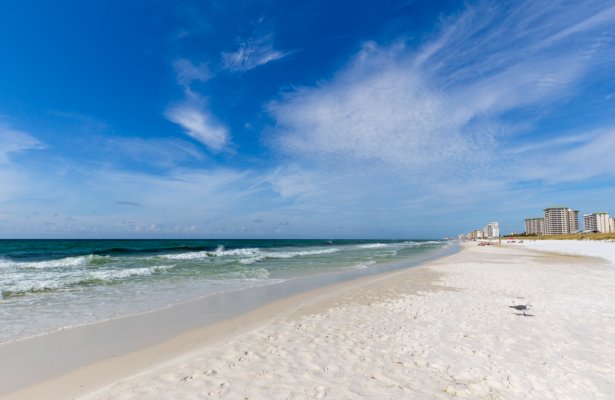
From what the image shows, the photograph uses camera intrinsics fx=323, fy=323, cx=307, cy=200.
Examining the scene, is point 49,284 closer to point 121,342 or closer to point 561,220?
point 121,342

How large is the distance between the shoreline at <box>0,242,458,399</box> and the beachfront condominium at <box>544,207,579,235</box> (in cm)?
15334

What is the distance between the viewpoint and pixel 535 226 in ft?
489

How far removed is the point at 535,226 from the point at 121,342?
589ft

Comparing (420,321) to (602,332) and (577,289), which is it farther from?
(577,289)

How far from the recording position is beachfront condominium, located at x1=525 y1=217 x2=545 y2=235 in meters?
142

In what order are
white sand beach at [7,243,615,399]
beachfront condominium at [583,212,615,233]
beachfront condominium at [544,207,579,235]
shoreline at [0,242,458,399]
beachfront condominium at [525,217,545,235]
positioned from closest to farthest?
white sand beach at [7,243,615,399]
shoreline at [0,242,458,399]
beachfront condominium at [583,212,615,233]
beachfront condominium at [544,207,579,235]
beachfront condominium at [525,217,545,235]

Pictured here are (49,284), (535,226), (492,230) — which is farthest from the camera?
(492,230)

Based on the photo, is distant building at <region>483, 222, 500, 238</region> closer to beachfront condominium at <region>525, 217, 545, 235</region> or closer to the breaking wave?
beachfront condominium at <region>525, 217, 545, 235</region>

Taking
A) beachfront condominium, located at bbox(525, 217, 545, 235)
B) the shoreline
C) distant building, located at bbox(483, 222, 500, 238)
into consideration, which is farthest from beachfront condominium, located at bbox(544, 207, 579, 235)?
the shoreline

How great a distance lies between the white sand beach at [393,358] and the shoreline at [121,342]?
0.08 metres

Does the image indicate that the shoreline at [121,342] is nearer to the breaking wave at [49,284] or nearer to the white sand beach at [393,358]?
the white sand beach at [393,358]

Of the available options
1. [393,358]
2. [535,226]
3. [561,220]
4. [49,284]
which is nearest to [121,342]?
[393,358]

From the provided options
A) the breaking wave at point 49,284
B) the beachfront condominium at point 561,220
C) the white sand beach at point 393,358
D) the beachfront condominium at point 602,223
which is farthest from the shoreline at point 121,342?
the beachfront condominium at point 561,220

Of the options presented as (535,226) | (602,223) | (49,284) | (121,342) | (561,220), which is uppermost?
(561,220)
